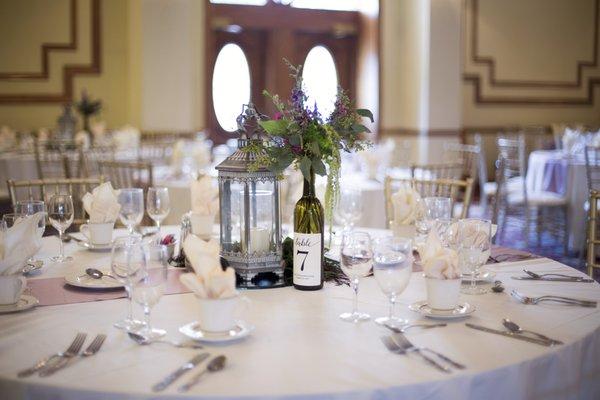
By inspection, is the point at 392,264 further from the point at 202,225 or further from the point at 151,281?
the point at 202,225

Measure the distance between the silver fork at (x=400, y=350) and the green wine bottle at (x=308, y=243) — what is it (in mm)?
445

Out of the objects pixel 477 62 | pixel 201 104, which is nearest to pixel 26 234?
pixel 201 104

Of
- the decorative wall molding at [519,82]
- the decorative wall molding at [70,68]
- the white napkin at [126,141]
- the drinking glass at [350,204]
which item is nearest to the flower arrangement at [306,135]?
the drinking glass at [350,204]

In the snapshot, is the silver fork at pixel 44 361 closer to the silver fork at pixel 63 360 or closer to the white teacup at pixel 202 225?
the silver fork at pixel 63 360

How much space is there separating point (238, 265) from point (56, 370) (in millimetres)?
739

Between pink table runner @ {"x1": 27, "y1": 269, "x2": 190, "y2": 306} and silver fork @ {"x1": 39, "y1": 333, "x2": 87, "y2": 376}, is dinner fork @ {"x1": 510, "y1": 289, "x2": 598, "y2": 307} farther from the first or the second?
silver fork @ {"x1": 39, "y1": 333, "x2": 87, "y2": 376}

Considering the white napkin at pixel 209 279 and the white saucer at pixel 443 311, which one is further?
the white saucer at pixel 443 311

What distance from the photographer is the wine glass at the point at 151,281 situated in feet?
5.15

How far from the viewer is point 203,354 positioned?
149 cm

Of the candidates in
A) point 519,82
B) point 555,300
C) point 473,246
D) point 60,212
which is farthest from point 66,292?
point 519,82

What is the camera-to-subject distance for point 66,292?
201cm

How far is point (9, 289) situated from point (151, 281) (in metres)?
0.49

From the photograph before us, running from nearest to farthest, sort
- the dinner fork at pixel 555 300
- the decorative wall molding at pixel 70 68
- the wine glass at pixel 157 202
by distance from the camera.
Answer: the dinner fork at pixel 555 300
the wine glass at pixel 157 202
the decorative wall molding at pixel 70 68

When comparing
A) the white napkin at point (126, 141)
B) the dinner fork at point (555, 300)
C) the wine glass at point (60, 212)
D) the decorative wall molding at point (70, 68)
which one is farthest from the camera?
the decorative wall molding at point (70, 68)
